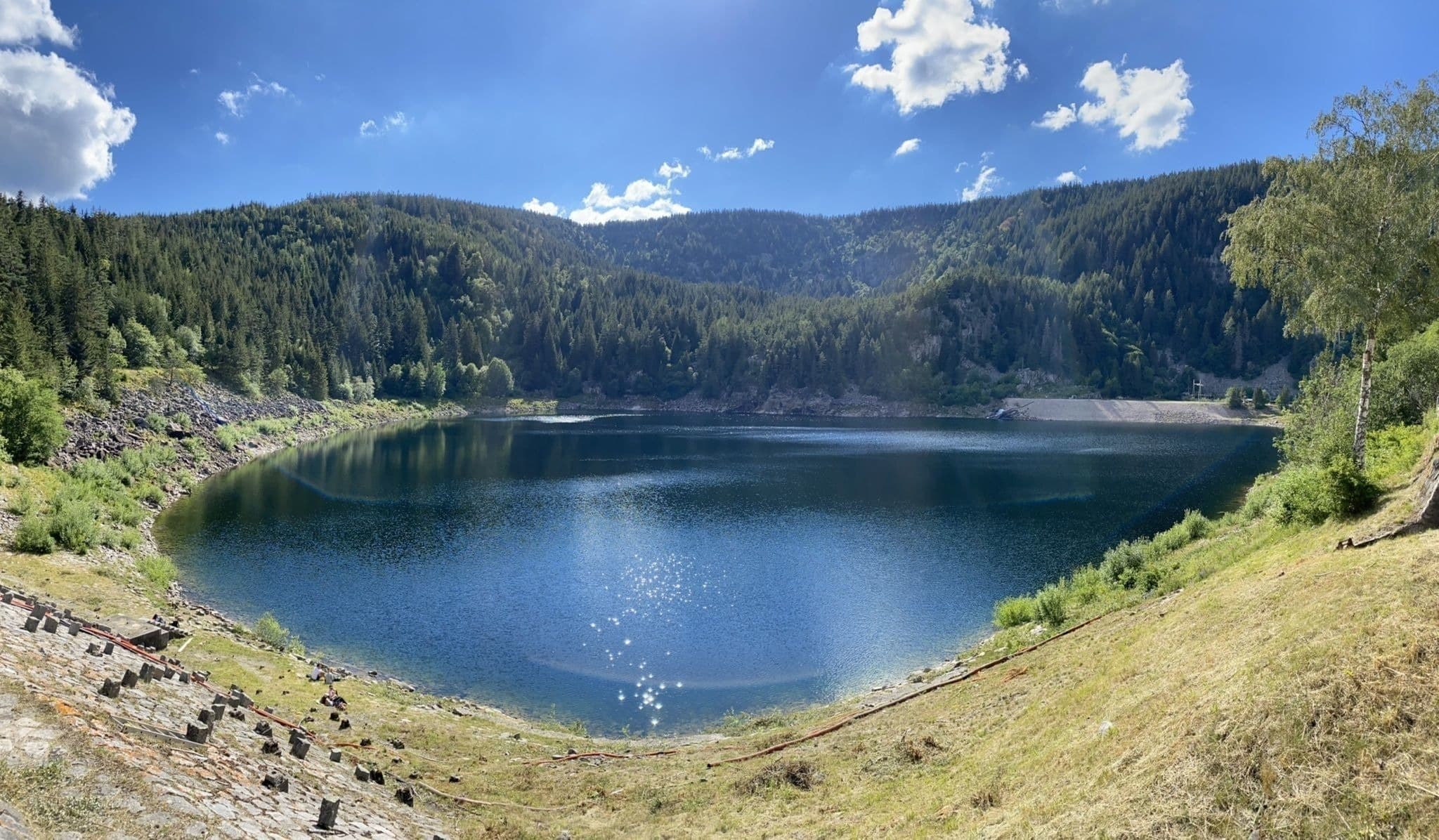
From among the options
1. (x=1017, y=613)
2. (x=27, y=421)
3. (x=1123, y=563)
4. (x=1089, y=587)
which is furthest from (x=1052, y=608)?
(x=27, y=421)

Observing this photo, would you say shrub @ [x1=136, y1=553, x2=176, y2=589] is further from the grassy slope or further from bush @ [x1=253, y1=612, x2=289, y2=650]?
the grassy slope

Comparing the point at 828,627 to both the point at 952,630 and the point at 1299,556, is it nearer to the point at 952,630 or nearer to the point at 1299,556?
the point at 952,630

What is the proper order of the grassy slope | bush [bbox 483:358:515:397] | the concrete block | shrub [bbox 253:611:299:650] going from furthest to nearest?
bush [bbox 483:358:515:397] < shrub [bbox 253:611:299:650] < the concrete block < the grassy slope

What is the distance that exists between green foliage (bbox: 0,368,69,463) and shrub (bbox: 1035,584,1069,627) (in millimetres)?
53996

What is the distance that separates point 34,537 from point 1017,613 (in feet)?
132

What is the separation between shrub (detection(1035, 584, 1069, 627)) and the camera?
25219 millimetres

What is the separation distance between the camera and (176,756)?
982 centimetres

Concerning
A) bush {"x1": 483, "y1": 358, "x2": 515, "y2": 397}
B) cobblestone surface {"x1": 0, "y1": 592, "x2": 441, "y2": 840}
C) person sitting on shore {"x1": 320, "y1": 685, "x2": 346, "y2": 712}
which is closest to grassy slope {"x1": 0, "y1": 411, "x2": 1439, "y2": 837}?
person sitting on shore {"x1": 320, "y1": 685, "x2": 346, "y2": 712}

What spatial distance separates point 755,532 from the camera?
5100cm

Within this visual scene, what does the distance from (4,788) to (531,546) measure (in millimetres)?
39714

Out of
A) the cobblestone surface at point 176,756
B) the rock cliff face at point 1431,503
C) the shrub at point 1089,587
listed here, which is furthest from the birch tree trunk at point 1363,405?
the cobblestone surface at point 176,756

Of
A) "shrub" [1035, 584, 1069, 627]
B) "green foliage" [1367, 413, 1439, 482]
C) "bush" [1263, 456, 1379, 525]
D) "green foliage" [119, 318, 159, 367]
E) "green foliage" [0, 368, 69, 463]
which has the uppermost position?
"green foliage" [119, 318, 159, 367]

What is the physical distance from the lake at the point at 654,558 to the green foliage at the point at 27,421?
7702mm

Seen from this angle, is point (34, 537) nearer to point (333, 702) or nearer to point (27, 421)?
point (27, 421)
